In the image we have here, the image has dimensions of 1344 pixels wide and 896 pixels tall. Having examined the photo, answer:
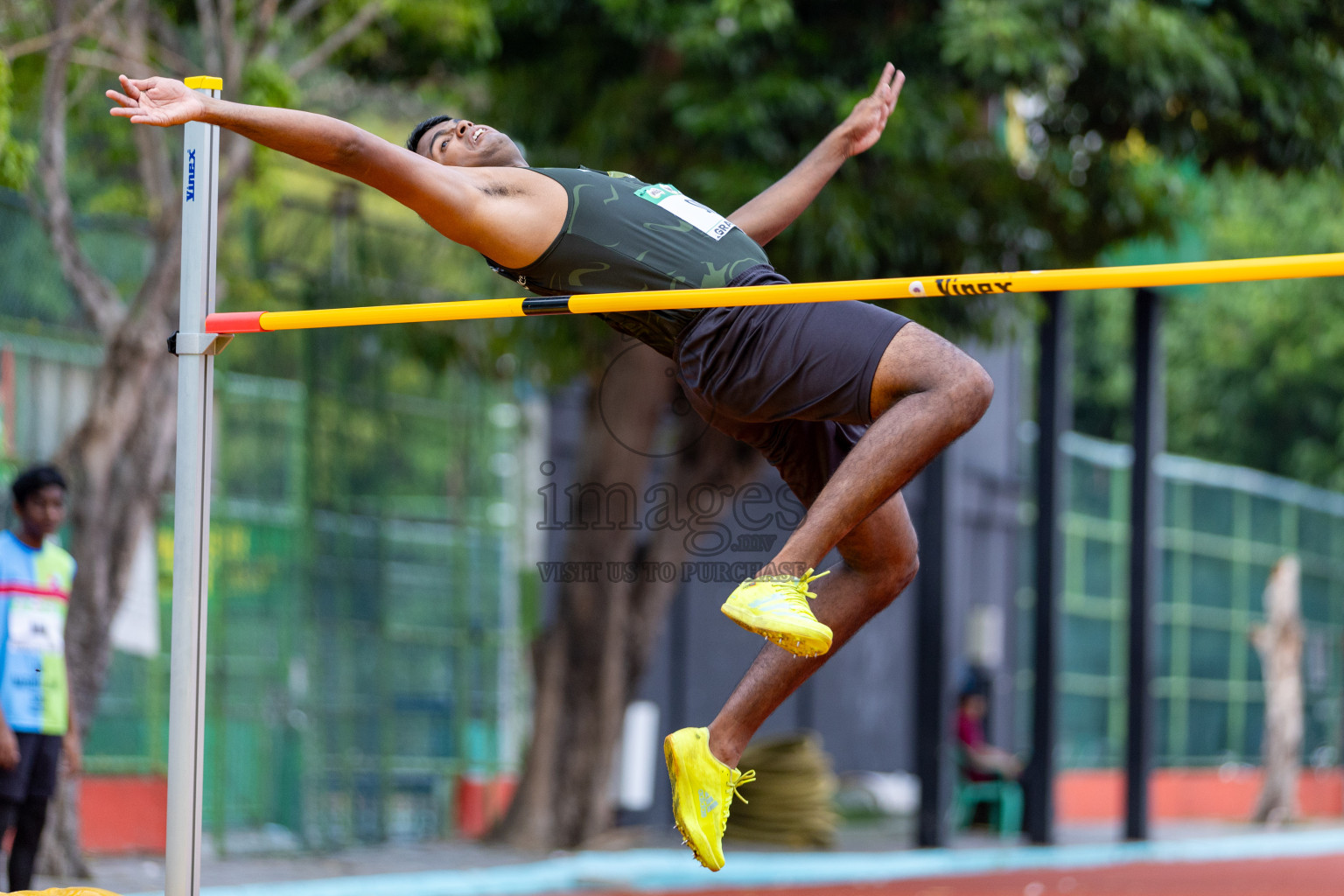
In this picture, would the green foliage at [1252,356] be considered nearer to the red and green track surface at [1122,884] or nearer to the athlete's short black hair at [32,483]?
the red and green track surface at [1122,884]

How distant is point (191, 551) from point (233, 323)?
0.61 meters

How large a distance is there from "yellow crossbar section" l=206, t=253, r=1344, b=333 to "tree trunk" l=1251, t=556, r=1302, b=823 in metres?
12.4

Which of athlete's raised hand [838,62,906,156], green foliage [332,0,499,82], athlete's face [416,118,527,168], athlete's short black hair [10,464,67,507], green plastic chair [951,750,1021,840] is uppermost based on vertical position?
green foliage [332,0,499,82]

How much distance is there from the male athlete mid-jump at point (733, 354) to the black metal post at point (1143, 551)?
8.78 m

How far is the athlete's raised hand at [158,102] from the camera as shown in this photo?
10.7ft

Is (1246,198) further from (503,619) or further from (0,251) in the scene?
(0,251)

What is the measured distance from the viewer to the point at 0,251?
7.59m

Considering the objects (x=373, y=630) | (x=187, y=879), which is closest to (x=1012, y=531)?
(x=373, y=630)

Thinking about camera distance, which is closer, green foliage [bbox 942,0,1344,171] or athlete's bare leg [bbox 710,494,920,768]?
athlete's bare leg [bbox 710,494,920,768]

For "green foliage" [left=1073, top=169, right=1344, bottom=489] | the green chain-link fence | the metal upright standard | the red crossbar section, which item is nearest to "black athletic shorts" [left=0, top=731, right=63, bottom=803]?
the metal upright standard

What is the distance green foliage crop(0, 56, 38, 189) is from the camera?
19.2 feet

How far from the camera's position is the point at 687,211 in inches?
146

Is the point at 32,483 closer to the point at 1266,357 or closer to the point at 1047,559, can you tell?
the point at 1047,559

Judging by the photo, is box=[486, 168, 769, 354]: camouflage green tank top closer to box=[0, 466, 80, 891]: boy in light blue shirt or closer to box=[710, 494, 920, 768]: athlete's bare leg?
box=[710, 494, 920, 768]: athlete's bare leg
